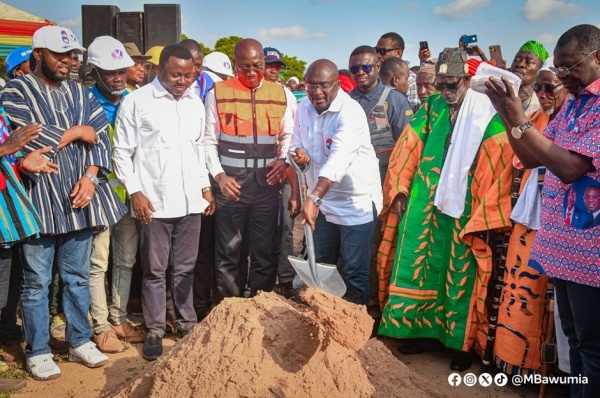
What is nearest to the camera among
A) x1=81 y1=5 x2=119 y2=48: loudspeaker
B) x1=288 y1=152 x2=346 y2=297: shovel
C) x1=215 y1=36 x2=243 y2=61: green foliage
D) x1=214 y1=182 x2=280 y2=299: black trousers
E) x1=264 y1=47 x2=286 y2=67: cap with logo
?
x1=288 y1=152 x2=346 y2=297: shovel

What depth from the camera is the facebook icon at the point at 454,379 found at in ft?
12.8

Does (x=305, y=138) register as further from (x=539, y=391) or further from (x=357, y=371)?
(x=539, y=391)

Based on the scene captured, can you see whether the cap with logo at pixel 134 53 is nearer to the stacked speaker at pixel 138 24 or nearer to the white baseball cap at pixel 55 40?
the stacked speaker at pixel 138 24

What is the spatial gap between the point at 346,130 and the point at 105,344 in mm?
2354

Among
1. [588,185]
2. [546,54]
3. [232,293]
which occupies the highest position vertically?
[546,54]

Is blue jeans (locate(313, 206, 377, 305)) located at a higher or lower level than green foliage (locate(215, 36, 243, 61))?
lower

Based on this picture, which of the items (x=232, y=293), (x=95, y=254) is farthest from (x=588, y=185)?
(x=95, y=254)

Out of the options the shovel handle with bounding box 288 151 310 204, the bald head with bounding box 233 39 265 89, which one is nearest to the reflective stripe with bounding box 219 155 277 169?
the shovel handle with bounding box 288 151 310 204

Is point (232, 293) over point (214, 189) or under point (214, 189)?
under

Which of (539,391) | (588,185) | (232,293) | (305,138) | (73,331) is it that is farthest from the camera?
(232,293)

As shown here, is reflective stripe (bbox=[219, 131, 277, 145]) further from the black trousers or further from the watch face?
the watch face

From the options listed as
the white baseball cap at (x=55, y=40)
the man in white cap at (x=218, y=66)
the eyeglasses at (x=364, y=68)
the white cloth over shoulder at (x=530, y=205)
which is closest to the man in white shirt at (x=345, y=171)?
the eyeglasses at (x=364, y=68)

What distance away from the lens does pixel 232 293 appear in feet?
15.6

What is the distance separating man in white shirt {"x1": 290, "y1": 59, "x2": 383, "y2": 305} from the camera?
165 inches
